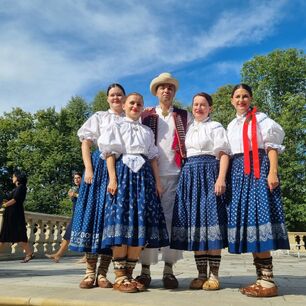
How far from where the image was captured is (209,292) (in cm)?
332

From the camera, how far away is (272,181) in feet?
11.0

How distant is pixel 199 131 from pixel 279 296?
1584mm

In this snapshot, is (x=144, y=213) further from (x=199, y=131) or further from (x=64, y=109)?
(x=64, y=109)

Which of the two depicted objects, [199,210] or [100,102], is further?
[100,102]

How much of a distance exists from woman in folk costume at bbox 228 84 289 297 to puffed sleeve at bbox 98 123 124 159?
3.31ft

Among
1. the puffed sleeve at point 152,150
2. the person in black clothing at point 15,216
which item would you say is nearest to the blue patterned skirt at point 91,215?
the puffed sleeve at point 152,150

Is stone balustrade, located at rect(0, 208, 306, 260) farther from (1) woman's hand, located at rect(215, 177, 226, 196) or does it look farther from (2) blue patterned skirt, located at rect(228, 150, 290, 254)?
(2) blue patterned skirt, located at rect(228, 150, 290, 254)

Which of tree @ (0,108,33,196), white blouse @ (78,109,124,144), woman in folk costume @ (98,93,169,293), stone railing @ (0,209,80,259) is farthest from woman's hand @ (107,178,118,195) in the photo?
tree @ (0,108,33,196)

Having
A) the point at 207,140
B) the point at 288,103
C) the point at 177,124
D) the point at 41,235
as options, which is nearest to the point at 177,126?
the point at 177,124

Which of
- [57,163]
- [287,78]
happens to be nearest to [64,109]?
[57,163]

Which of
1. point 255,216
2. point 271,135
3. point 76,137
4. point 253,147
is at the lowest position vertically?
point 255,216

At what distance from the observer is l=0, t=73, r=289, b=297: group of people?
3.35 meters

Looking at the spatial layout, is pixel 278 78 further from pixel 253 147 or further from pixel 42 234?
pixel 253 147

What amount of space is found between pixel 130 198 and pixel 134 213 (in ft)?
0.43
